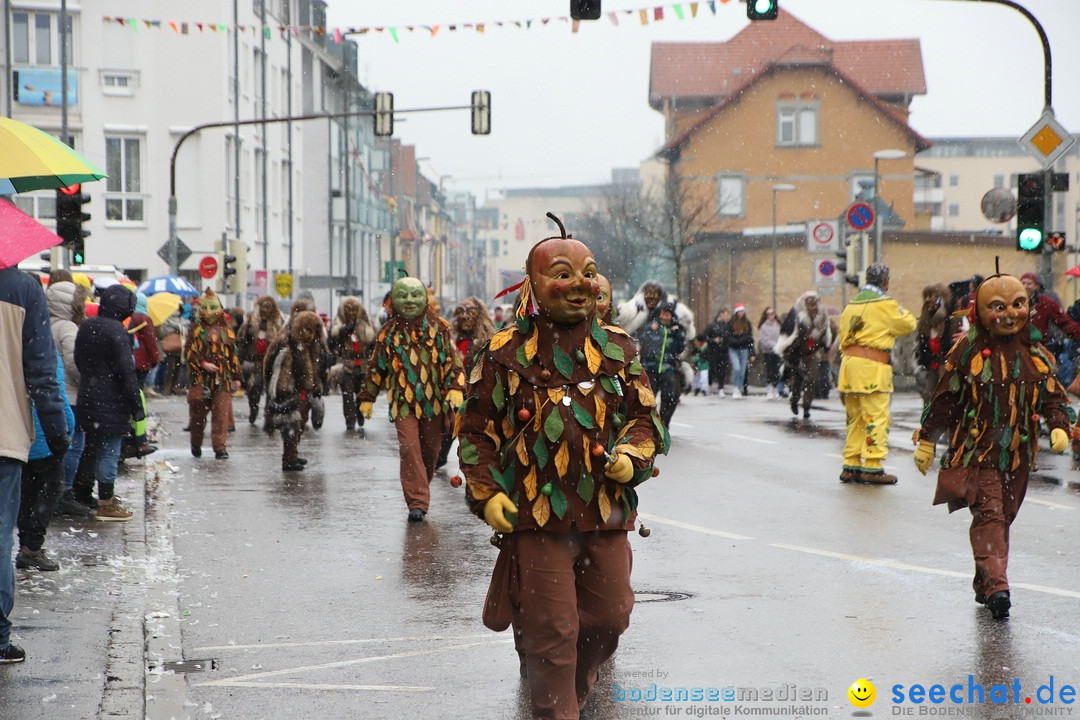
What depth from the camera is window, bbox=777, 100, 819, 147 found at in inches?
2391

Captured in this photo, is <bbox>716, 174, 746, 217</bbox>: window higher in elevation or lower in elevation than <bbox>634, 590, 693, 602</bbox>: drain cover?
higher

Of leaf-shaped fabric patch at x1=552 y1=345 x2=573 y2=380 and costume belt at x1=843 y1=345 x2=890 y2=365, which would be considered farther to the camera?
costume belt at x1=843 y1=345 x2=890 y2=365

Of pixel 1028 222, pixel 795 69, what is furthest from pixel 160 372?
pixel 795 69

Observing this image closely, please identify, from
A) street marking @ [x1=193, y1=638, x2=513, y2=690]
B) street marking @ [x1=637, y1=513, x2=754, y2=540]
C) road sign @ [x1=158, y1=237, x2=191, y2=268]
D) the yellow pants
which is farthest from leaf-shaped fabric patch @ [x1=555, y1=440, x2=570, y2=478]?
road sign @ [x1=158, y1=237, x2=191, y2=268]

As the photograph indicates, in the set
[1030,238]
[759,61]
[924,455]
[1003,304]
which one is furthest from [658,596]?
[759,61]

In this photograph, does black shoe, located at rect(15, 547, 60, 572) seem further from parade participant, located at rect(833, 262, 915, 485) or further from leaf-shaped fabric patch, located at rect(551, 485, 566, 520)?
parade participant, located at rect(833, 262, 915, 485)

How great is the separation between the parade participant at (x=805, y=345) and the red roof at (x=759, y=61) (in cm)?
4554

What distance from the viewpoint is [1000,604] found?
7.23 m

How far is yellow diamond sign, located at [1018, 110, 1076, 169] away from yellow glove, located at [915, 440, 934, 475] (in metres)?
10.7

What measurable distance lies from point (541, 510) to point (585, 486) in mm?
177

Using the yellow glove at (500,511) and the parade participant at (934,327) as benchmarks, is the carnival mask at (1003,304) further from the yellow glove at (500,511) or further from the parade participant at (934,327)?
the parade participant at (934,327)

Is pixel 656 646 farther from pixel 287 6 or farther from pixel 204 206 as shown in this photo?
pixel 287 6

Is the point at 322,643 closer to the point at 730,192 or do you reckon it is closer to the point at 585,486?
the point at 585,486

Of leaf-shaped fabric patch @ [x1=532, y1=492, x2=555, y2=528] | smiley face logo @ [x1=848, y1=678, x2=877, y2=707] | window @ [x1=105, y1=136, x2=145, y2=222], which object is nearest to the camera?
leaf-shaped fabric patch @ [x1=532, y1=492, x2=555, y2=528]
